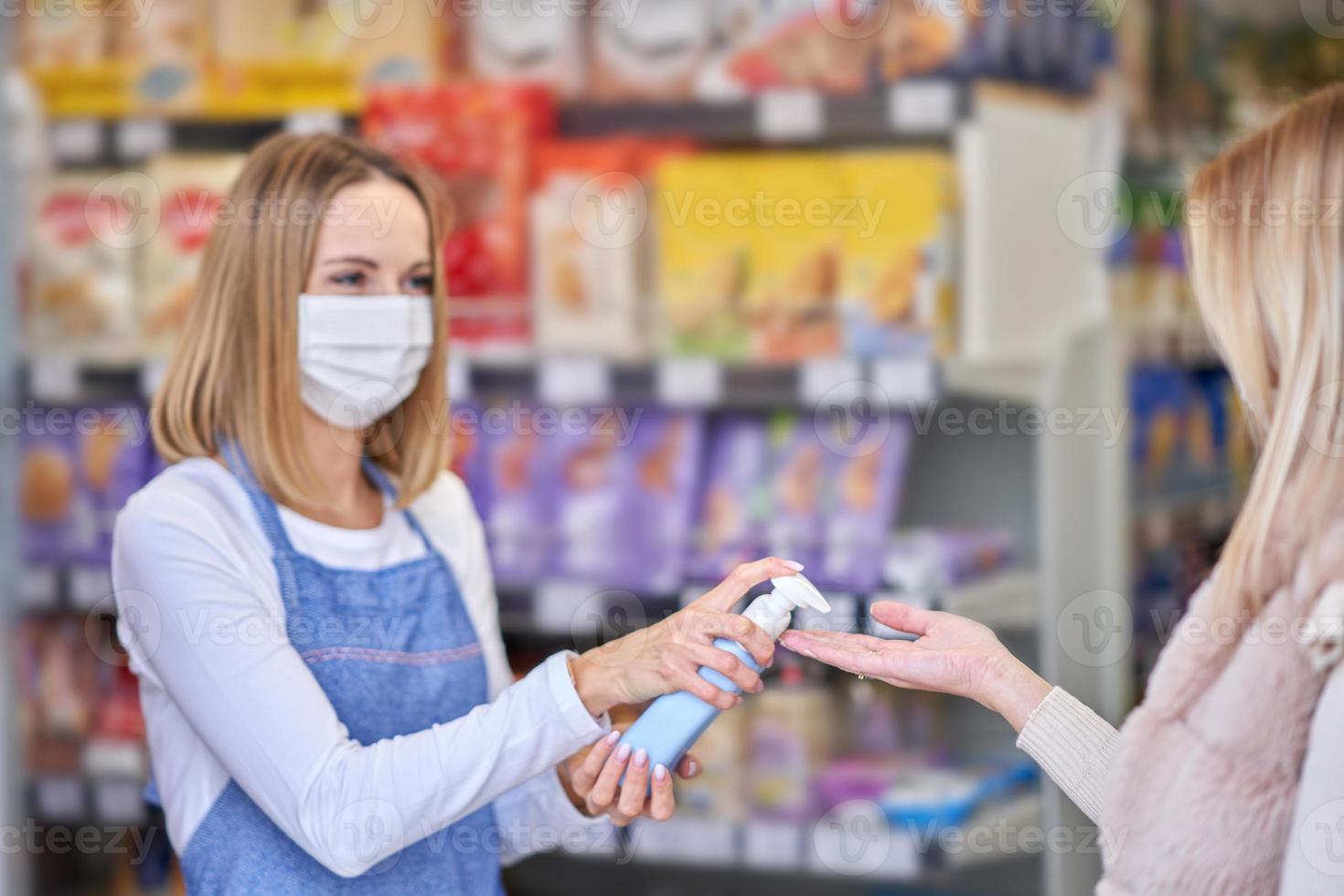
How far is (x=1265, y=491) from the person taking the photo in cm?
118

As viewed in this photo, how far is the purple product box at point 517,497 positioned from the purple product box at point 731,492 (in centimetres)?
30

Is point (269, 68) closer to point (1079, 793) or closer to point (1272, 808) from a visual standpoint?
point (1079, 793)

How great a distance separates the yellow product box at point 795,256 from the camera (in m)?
2.73

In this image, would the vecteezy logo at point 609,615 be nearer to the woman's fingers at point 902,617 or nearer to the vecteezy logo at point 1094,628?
the vecteezy logo at point 1094,628

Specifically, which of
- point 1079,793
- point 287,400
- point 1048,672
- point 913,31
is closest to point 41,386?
point 287,400

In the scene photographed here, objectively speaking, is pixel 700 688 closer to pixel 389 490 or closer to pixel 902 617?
pixel 902 617

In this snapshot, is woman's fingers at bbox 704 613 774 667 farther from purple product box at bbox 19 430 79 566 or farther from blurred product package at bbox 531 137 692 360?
purple product box at bbox 19 430 79 566

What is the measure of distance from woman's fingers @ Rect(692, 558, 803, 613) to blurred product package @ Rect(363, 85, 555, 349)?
141cm

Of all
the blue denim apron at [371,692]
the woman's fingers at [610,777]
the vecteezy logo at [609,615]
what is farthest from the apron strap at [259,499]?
Answer: the vecteezy logo at [609,615]

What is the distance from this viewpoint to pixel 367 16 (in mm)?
3084

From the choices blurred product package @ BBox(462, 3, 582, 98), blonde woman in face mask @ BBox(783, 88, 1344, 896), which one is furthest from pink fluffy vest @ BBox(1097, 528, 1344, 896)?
blurred product package @ BBox(462, 3, 582, 98)

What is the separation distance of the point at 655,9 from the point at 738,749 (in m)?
1.38

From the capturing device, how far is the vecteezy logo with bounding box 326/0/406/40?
306 centimetres

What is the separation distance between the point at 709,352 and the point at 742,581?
49.1 inches
